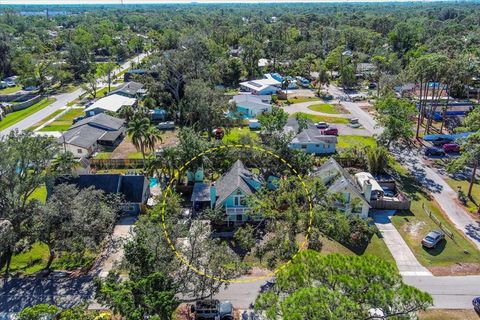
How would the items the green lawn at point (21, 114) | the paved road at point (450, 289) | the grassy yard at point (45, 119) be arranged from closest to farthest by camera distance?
1. the paved road at point (450, 289)
2. the grassy yard at point (45, 119)
3. the green lawn at point (21, 114)

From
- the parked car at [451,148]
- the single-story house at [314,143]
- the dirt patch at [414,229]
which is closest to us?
the dirt patch at [414,229]

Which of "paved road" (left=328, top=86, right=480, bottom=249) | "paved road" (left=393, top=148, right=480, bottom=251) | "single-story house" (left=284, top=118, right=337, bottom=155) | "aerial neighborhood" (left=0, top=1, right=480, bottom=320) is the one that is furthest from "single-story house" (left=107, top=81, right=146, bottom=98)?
"paved road" (left=393, top=148, right=480, bottom=251)

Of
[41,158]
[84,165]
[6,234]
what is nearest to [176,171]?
[84,165]

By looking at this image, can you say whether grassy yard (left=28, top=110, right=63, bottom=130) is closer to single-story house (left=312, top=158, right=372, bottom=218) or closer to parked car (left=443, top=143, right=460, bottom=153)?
single-story house (left=312, top=158, right=372, bottom=218)

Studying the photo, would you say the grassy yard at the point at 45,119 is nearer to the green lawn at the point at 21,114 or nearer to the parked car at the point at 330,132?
the green lawn at the point at 21,114

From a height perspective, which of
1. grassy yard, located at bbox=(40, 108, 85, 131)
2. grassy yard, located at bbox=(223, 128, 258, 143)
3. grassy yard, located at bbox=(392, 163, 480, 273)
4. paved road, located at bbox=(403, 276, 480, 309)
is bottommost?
paved road, located at bbox=(403, 276, 480, 309)

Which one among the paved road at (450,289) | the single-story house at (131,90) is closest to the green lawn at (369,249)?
the paved road at (450,289)

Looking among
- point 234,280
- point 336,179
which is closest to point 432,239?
point 336,179
